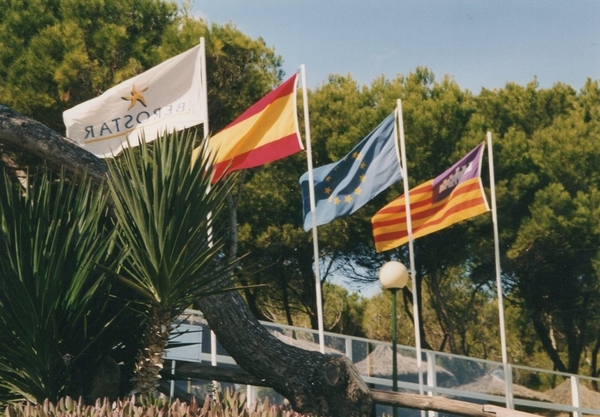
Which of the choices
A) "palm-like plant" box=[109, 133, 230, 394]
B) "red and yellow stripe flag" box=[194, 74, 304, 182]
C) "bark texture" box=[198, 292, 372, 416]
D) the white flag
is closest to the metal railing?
"red and yellow stripe flag" box=[194, 74, 304, 182]

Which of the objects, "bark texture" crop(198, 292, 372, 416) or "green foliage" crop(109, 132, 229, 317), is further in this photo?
"bark texture" crop(198, 292, 372, 416)

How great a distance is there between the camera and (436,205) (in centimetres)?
1504

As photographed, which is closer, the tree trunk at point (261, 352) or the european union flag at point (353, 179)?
the tree trunk at point (261, 352)

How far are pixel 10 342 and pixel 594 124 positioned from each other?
19.8m

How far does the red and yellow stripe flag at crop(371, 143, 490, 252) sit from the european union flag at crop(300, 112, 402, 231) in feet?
4.87

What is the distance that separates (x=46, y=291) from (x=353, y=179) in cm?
712

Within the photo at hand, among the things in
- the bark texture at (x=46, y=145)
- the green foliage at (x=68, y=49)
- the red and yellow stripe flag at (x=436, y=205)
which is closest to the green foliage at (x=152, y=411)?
the bark texture at (x=46, y=145)

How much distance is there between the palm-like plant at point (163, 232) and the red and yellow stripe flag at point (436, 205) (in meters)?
7.87

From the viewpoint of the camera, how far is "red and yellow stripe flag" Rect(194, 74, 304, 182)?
11742 mm

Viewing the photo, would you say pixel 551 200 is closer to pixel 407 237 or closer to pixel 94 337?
pixel 407 237

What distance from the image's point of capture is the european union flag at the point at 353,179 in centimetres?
1339

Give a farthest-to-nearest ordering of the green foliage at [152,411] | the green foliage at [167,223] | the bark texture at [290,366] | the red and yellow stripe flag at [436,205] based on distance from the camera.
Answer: the red and yellow stripe flag at [436,205] → the bark texture at [290,366] → the green foliage at [167,223] → the green foliage at [152,411]

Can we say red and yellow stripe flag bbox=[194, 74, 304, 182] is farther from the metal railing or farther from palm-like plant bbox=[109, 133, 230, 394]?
palm-like plant bbox=[109, 133, 230, 394]

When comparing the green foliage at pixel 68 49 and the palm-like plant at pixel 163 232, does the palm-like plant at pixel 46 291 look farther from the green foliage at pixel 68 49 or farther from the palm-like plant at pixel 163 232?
the green foliage at pixel 68 49
